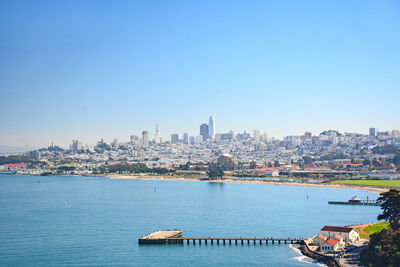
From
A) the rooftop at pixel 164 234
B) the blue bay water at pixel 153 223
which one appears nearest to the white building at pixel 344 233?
the blue bay water at pixel 153 223

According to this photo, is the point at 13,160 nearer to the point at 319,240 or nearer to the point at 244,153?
the point at 244,153

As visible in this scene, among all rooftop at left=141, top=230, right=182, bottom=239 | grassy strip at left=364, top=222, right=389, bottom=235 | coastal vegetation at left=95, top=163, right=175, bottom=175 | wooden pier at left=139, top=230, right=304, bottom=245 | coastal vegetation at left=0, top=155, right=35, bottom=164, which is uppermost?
coastal vegetation at left=0, top=155, right=35, bottom=164

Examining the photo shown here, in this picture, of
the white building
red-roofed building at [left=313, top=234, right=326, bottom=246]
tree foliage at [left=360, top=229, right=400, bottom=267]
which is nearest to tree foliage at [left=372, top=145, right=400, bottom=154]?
the white building

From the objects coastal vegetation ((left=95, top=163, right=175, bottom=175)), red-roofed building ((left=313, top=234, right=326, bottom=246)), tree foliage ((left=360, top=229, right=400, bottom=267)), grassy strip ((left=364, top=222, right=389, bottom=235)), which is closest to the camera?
tree foliage ((left=360, top=229, right=400, bottom=267))

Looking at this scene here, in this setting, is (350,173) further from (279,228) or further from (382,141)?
(382,141)

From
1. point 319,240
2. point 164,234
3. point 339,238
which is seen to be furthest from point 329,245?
point 164,234

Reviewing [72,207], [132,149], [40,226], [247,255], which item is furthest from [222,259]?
[132,149]

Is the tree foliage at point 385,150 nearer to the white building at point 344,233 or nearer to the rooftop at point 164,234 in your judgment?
the white building at point 344,233

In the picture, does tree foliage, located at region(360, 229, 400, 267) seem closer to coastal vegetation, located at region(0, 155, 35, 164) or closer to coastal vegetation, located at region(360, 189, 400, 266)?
coastal vegetation, located at region(360, 189, 400, 266)
